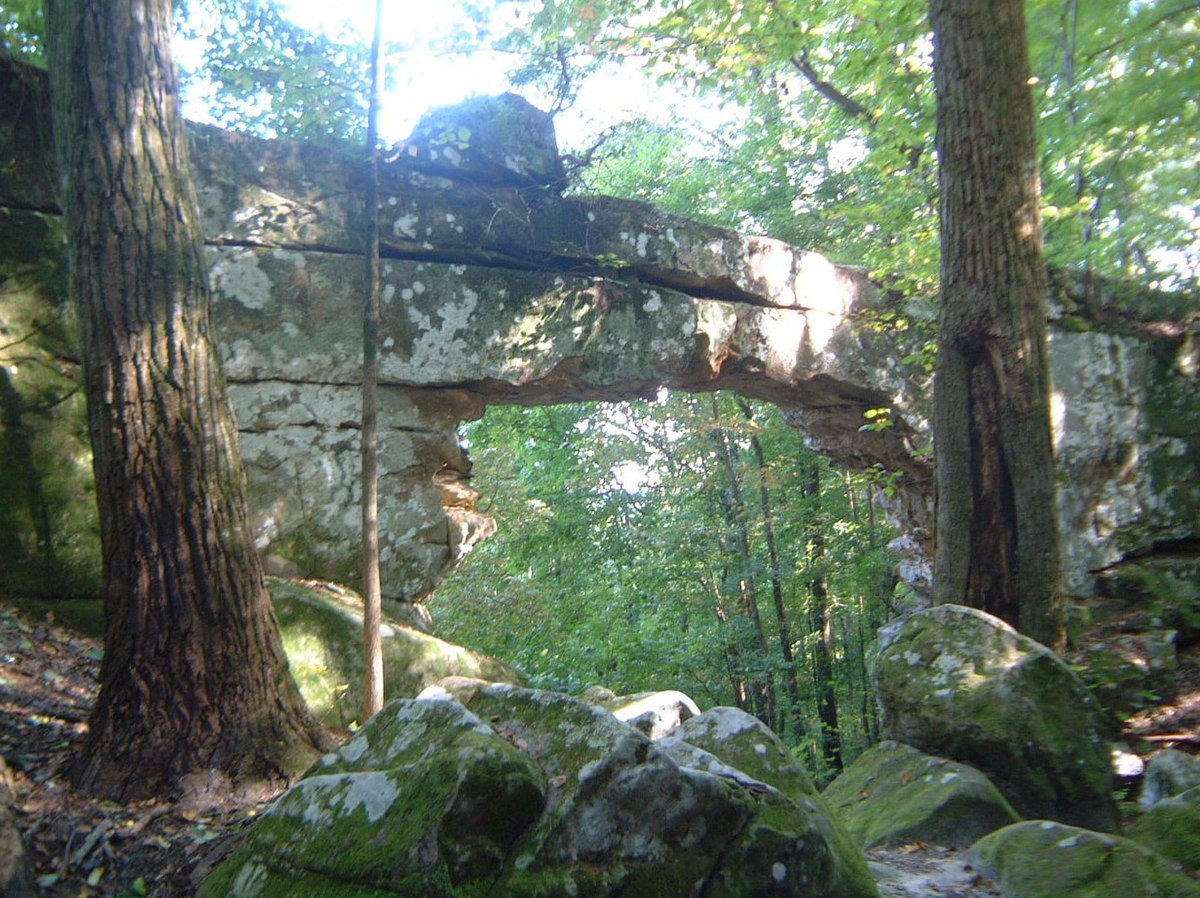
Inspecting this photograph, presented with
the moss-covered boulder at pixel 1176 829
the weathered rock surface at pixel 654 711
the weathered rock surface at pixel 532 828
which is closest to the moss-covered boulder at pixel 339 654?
the weathered rock surface at pixel 654 711

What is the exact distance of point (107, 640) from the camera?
3338mm

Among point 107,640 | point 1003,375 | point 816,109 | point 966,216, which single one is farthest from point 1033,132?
point 816,109

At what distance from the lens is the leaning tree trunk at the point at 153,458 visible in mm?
3297

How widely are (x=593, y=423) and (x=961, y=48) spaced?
10127 millimetres

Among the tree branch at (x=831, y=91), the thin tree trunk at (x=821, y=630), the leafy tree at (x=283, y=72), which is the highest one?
the tree branch at (x=831, y=91)

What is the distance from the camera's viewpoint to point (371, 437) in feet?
17.7

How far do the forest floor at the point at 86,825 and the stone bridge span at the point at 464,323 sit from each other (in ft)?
5.93

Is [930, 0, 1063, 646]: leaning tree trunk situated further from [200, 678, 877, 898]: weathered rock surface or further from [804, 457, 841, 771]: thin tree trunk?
[804, 457, 841, 771]: thin tree trunk

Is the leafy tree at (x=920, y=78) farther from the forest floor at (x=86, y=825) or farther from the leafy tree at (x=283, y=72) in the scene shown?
the forest floor at (x=86, y=825)

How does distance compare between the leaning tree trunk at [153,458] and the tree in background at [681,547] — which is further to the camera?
the tree in background at [681,547]

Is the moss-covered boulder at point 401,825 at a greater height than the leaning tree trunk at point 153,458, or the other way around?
the leaning tree trunk at point 153,458

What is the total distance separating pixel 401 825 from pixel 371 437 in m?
3.36

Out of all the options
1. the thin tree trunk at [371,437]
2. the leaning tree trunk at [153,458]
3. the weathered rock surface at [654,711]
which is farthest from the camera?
the weathered rock surface at [654,711]

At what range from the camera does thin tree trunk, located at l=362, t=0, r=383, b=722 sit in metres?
4.95
